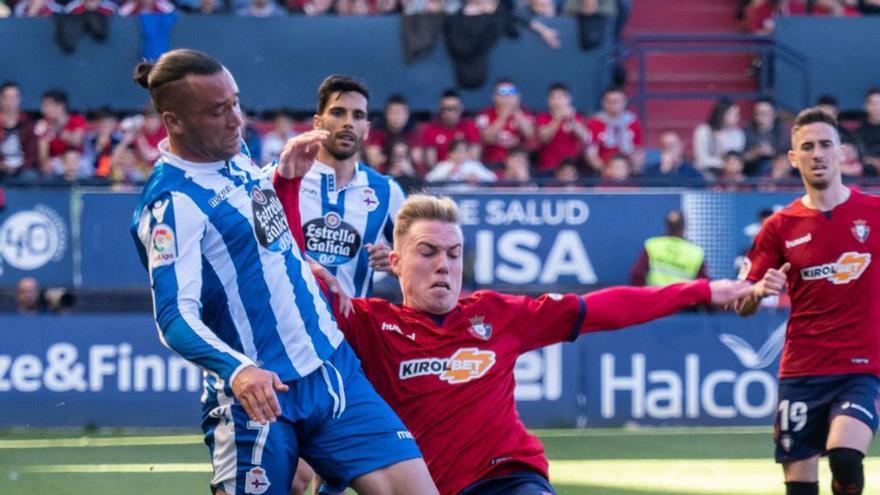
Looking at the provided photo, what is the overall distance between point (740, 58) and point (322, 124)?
12.1 meters

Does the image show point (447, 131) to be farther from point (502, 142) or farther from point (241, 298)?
point (241, 298)

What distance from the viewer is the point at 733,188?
1437 centimetres

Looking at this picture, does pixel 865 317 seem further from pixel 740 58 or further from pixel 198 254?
pixel 740 58

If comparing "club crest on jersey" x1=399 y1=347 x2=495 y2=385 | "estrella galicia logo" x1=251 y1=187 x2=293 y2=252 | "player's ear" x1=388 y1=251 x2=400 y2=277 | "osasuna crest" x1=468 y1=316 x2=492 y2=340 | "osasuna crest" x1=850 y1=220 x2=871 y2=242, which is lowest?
"club crest on jersey" x1=399 y1=347 x2=495 y2=385

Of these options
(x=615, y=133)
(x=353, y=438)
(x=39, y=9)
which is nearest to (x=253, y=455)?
(x=353, y=438)

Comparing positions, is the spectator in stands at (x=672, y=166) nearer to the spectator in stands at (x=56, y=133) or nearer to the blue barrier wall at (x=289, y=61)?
the blue barrier wall at (x=289, y=61)

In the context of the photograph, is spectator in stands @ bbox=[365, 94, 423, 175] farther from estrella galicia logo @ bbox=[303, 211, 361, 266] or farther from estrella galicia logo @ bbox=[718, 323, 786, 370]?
estrella galicia logo @ bbox=[303, 211, 361, 266]

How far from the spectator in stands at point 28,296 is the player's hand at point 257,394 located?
9075 millimetres

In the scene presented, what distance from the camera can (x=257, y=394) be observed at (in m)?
5.21

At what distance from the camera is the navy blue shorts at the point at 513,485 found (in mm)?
5988

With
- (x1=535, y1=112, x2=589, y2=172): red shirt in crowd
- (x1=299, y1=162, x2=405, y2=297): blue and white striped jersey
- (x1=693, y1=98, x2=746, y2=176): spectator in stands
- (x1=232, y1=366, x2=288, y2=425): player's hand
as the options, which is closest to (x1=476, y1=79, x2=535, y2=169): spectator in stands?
(x1=535, y1=112, x2=589, y2=172): red shirt in crowd

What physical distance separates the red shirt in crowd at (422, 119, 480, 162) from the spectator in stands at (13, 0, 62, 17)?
15.4ft

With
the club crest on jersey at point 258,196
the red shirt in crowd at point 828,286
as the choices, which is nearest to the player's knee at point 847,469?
the red shirt in crowd at point 828,286

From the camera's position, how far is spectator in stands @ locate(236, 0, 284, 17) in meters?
17.8
